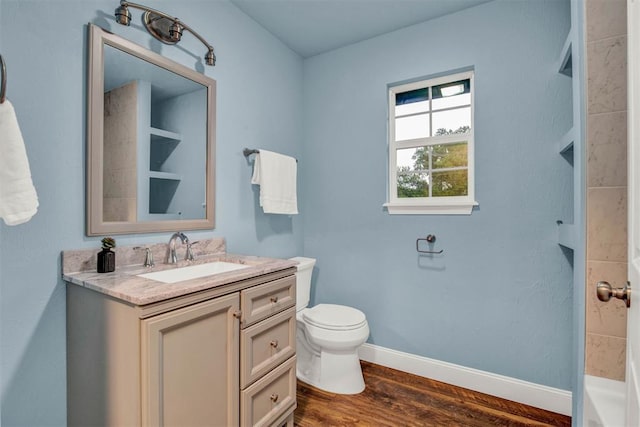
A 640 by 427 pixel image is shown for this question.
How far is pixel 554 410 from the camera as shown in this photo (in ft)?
5.87

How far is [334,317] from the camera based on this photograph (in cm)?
207

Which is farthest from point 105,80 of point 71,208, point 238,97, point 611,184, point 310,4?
point 611,184

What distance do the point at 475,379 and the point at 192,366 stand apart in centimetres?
183

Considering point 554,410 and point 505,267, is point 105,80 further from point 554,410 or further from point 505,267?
point 554,410

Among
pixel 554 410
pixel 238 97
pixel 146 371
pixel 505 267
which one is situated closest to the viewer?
pixel 146 371

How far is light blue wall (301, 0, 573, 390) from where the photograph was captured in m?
1.81

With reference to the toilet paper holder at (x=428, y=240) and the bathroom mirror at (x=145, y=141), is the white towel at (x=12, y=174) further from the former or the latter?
the toilet paper holder at (x=428, y=240)

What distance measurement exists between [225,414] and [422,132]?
7.03 ft

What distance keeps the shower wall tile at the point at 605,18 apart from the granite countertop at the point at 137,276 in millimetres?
1619

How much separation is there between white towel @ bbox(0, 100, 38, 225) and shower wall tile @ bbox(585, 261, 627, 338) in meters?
2.03

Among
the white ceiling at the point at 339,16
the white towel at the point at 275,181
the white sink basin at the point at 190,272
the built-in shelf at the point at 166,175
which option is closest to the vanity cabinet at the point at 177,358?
the white sink basin at the point at 190,272

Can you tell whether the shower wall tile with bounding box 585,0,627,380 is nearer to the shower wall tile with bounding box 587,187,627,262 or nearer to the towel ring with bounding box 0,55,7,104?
the shower wall tile with bounding box 587,187,627,262

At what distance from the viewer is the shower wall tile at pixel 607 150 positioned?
114 cm

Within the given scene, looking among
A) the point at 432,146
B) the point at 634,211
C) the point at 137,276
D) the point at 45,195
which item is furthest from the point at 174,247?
the point at 432,146
